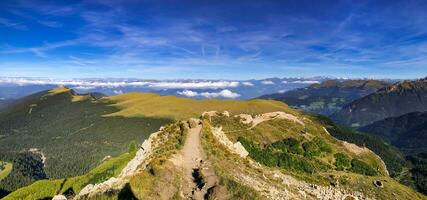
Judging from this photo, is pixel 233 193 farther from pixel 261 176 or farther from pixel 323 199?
pixel 323 199

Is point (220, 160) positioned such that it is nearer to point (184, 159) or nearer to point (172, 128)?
point (184, 159)

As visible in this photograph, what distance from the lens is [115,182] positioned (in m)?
117

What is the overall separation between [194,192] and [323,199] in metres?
50.1

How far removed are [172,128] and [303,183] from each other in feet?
185

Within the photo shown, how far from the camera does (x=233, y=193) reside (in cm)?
9081

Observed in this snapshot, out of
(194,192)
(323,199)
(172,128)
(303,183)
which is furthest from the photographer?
(172,128)

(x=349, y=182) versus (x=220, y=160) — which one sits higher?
(x=220, y=160)

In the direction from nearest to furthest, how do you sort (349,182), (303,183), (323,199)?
(323,199)
(303,183)
(349,182)

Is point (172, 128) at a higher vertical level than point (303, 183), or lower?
higher

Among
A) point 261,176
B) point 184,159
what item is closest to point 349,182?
point 261,176

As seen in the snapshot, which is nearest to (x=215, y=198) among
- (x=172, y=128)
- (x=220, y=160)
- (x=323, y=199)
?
(x=220, y=160)

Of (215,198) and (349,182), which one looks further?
(349,182)

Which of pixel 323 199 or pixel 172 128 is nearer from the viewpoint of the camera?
pixel 323 199

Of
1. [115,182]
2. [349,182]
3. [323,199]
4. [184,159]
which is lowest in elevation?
[349,182]
